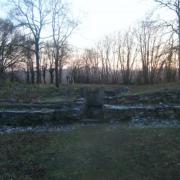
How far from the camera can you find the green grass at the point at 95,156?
5.70 metres

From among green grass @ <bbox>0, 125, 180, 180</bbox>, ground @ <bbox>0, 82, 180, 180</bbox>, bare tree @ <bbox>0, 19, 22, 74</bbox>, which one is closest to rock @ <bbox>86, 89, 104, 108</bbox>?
ground @ <bbox>0, 82, 180, 180</bbox>

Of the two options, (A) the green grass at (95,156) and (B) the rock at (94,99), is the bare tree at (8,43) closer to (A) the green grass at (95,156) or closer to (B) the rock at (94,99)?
(B) the rock at (94,99)

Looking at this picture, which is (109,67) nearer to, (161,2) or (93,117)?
(161,2)

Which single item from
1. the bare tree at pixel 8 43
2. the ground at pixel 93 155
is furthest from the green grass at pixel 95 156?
the bare tree at pixel 8 43

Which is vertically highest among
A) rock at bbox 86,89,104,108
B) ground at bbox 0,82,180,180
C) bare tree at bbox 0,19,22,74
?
bare tree at bbox 0,19,22,74

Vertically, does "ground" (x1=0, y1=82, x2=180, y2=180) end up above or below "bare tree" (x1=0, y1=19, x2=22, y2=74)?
below

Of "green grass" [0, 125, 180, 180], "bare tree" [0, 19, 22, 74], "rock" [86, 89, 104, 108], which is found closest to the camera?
"green grass" [0, 125, 180, 180]

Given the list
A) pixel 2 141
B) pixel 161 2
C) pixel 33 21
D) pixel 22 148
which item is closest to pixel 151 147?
pixel 22 148

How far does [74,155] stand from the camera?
6.80 m

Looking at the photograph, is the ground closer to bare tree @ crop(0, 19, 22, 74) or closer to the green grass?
the green grass

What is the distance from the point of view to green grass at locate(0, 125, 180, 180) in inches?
224

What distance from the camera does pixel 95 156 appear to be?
6.68 m

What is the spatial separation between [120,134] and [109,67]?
33.2 m

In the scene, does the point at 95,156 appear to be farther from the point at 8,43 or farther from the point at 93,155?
the point at 8,43
